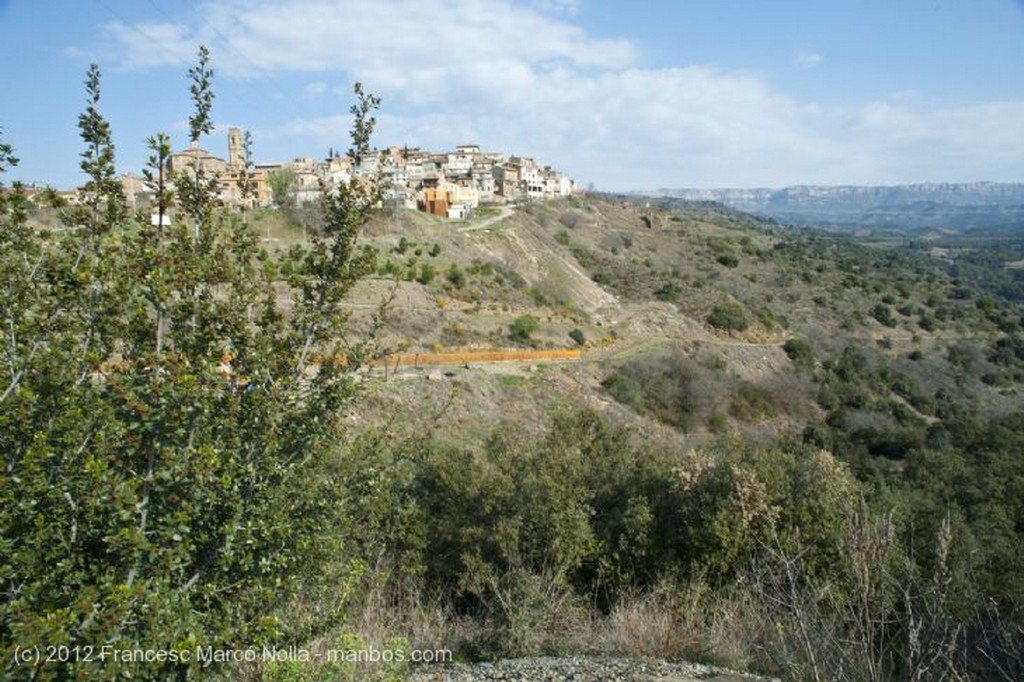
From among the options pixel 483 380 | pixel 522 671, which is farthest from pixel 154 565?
pixel 483 380

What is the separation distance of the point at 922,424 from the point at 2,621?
1520 inches

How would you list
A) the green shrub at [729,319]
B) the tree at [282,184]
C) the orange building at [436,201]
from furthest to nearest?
the orange building at [436,201], the green shrub at [729,319], the tree at [282,184]

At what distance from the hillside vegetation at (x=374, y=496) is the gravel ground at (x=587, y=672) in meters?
0.62

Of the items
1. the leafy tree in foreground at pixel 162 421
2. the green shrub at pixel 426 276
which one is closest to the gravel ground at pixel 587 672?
the leafy tree in foreground at pixel 162 421

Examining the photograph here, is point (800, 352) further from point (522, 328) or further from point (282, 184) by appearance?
point (282, 184)

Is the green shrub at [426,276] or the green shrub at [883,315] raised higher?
the green shrub at [426,276]

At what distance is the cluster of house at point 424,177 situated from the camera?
6.16 m

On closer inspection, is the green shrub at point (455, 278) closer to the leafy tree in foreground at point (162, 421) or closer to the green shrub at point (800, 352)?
the green shrub at point (800, 352)

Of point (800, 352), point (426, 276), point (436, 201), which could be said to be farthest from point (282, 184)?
point (800, 352)

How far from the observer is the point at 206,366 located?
15.3ft

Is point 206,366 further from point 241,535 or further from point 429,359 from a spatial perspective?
point 429,359

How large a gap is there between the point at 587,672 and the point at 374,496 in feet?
11.2

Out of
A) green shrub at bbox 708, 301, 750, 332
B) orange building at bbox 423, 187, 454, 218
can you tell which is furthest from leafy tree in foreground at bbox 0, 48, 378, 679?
orange building at bbox 423, 187, 454, 218

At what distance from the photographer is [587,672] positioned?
771 cm
